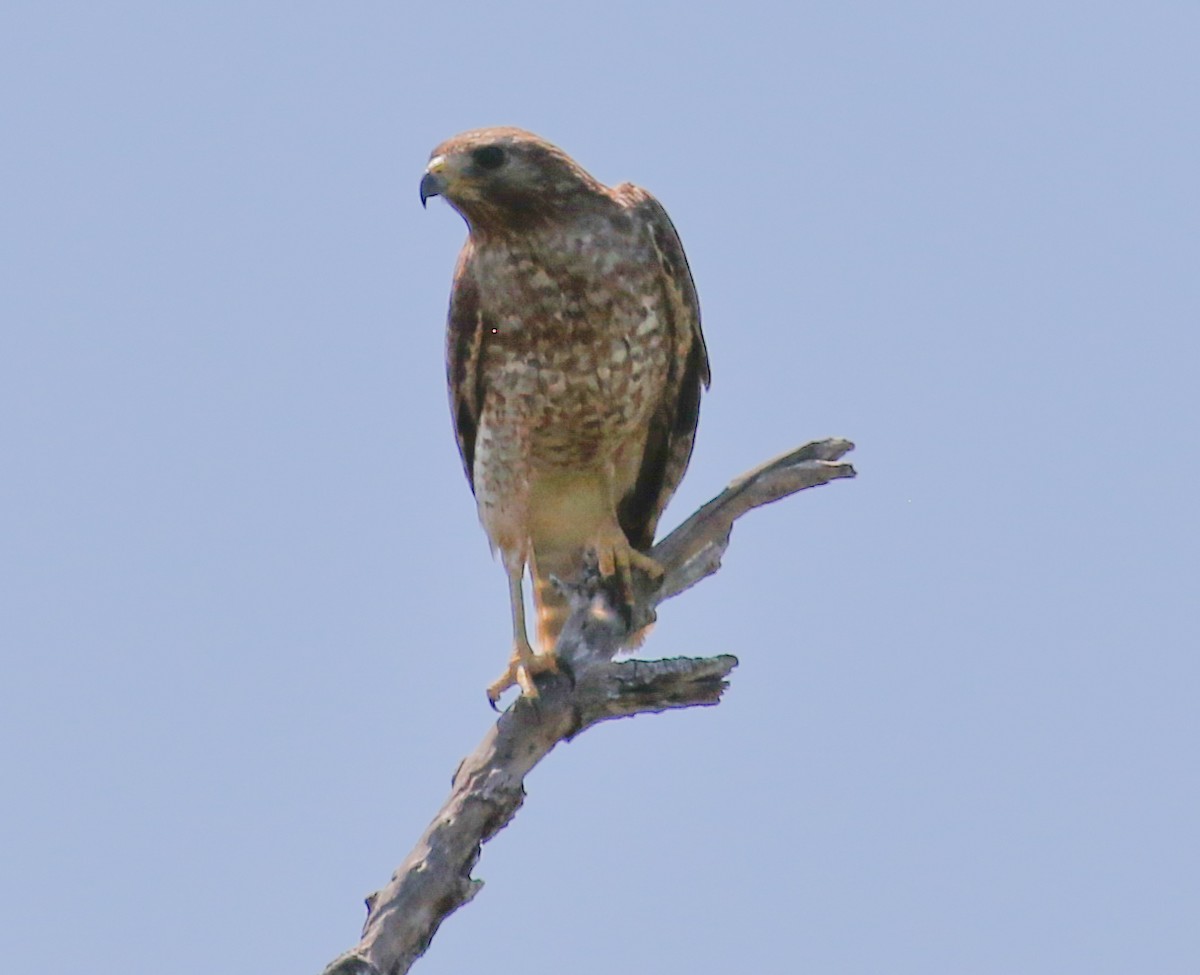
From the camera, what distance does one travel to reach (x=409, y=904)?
20.1 feet

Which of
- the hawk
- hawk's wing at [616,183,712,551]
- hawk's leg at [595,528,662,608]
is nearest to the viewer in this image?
the hawk

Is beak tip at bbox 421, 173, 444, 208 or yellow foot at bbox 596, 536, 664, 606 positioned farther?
yellow foot at bbox 596, 536, 664, 606

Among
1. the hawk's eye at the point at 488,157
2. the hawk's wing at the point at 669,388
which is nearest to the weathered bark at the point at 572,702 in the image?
the hawk's wing at the point at 669,388

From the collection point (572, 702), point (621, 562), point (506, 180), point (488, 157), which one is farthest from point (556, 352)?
point (572, 702)

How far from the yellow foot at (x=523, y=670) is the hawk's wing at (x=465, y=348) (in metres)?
1.23

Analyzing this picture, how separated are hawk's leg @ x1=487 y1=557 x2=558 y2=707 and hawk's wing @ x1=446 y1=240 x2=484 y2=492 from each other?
0.56 metres

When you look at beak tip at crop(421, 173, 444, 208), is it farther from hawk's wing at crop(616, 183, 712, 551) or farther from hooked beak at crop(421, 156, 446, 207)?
hawk's wing at crop(616, 183, 712, 551)

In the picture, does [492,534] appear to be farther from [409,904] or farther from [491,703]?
[409,904]

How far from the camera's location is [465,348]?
841 cm

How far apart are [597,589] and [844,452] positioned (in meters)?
1.19

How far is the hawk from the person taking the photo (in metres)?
8.01

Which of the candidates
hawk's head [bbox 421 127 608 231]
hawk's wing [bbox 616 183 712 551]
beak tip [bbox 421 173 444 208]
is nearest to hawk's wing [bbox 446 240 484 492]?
hawk's head [bbox 421 127 608 231]

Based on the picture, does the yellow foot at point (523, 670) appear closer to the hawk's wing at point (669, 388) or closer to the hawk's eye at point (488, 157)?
the hawk's wing at point (669, 388)

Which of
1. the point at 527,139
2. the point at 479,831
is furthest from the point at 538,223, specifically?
the point at 479,831
